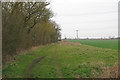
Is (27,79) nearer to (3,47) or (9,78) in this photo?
(9,78)

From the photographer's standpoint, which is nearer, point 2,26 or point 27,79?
point 27,79

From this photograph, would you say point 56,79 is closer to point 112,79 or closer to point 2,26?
point 112,79

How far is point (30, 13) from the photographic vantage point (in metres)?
24.2

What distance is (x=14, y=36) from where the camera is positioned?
43.7 ft

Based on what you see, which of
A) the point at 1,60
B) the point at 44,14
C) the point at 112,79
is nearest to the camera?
the point at 112,79

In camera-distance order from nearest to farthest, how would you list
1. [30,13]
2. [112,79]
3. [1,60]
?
[112,79] → [1,60] → [30,13]

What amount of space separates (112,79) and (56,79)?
3.22 meters

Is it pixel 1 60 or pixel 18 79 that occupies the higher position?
pixel 1 60

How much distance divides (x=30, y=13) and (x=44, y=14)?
372cm

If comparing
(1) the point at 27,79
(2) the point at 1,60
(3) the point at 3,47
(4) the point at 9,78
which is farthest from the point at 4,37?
(1) the point at 27,79

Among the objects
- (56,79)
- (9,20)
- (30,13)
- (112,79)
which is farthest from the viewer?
(30,13)

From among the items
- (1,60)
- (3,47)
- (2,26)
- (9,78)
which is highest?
(2,26)

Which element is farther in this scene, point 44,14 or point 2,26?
point 44,14

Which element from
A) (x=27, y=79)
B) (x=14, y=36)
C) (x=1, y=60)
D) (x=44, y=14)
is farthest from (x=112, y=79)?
(x=44, y=14)
